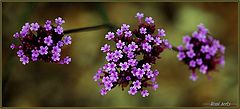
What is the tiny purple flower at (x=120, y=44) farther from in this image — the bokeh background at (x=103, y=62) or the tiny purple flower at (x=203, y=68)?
the bokeh background at (x=103, y=62)

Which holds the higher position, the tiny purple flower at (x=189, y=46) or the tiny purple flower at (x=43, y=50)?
the tiny purple flower at (x=189, y=46)

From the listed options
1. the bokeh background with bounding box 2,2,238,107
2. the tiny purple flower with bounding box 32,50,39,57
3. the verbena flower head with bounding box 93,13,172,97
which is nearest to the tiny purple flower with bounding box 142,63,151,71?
the verbena flower head with bounding box 93,13,172,97

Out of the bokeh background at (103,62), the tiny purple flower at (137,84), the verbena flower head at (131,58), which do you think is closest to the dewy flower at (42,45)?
the verbena flower head at (131,58)

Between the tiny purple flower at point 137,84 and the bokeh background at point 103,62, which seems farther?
the bokeh background at point 103,62

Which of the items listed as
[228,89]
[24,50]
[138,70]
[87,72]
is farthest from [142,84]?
[228,89]

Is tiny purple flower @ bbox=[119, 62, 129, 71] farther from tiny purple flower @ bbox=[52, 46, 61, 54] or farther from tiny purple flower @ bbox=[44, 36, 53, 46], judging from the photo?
tiny purple flower @ bbox=[44, 36, 53, 46]

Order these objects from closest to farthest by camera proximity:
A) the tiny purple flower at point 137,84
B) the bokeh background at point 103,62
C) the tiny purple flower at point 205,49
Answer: the tiny purple flower at point 205,49, the tiny purple flower at point 137,84, the bokeh background at point 103,62
